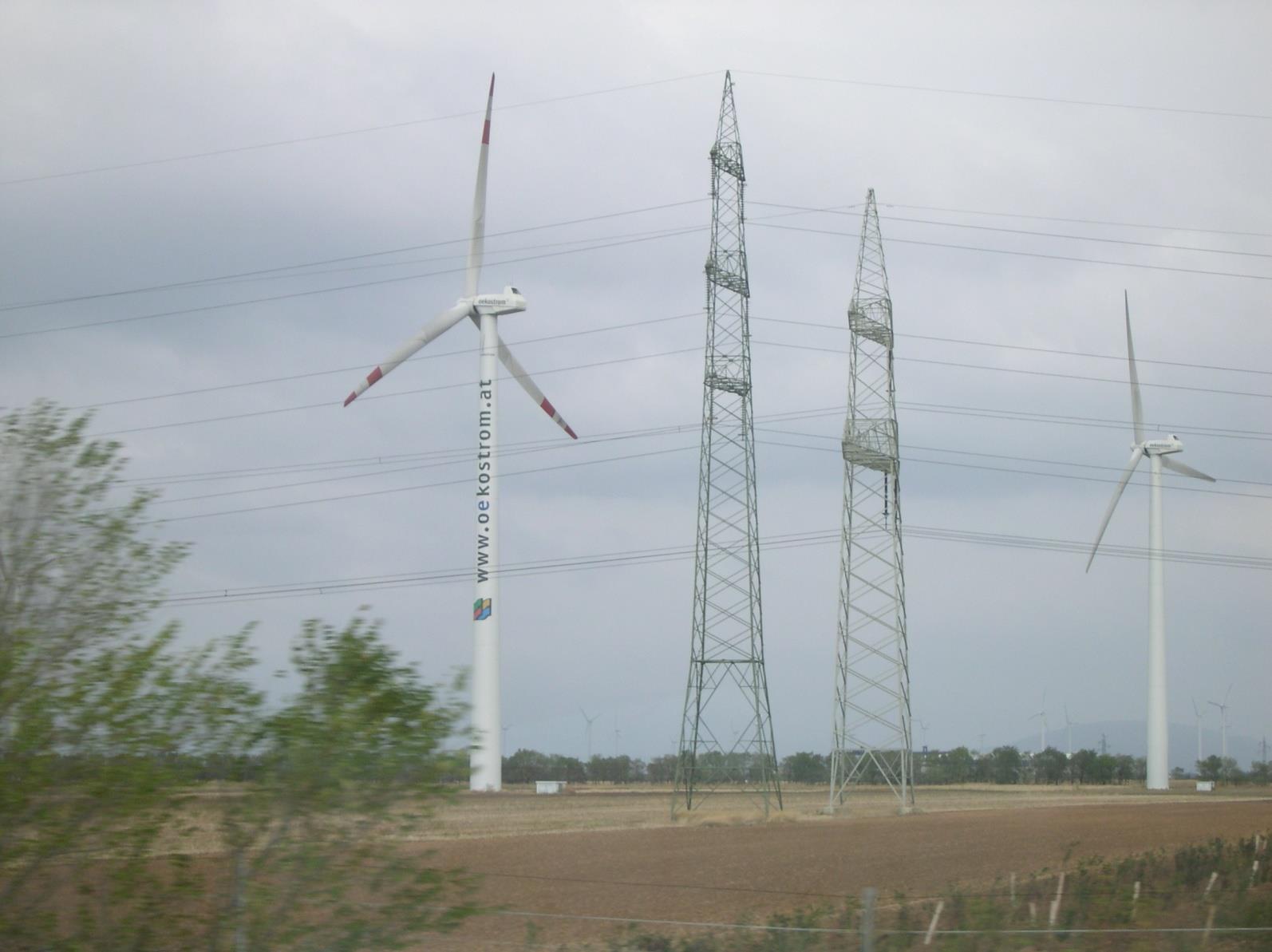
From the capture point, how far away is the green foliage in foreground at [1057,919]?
17.6 meters

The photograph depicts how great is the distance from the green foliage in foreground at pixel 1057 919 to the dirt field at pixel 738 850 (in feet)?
4.57

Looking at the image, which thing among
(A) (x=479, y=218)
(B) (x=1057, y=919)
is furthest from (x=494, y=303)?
(B) (x=1057, y=919)

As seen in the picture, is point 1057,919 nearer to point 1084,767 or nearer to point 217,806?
point 217,806

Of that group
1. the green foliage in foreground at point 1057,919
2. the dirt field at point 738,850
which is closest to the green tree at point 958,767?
the dirt field at point 738,850

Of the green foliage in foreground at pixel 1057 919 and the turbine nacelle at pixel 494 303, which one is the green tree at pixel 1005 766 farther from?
the green foliage in foreground at pixel 1057 919

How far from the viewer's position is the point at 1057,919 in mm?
22328

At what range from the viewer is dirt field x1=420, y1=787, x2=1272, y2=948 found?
82.1 feet

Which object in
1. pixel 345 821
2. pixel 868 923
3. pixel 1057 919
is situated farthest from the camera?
pixel 1057 919

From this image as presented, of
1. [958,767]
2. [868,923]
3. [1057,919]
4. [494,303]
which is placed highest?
[494,303]

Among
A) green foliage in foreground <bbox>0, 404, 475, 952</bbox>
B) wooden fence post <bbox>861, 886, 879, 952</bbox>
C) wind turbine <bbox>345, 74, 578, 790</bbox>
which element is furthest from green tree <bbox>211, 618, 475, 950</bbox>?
wind turbine <bbox>345, 74, 578, 790</bbox>

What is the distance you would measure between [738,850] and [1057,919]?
21.0m

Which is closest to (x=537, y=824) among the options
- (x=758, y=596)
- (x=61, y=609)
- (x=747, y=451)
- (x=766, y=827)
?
(x=766, y=827)

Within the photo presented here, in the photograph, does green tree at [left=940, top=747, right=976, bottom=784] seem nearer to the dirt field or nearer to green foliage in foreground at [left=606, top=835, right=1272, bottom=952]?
the dirt field

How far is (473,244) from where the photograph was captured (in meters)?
73.8
